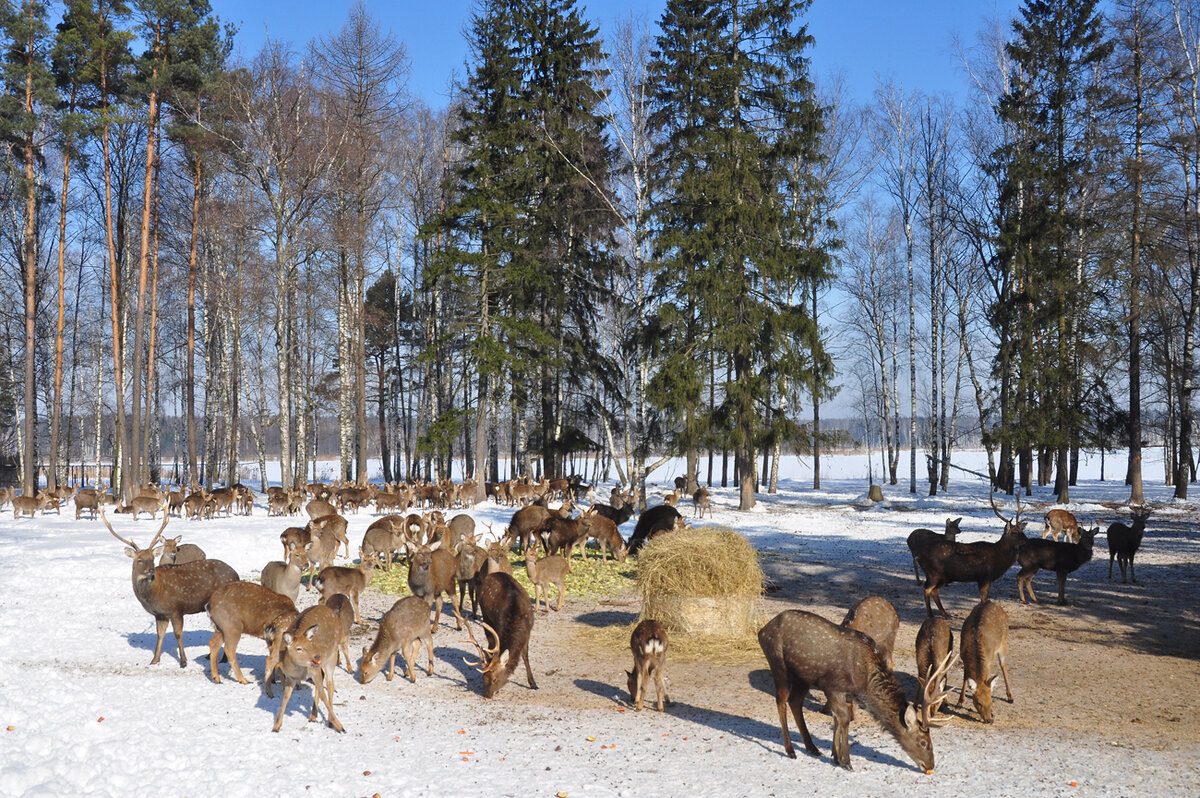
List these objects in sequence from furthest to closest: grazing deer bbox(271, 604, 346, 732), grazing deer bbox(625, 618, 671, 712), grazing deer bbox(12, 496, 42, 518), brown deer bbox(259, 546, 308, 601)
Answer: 1. grazing deer bbox(12, 496, 42, 518)
2. brown deer bbox(259, 546, 308, 601)
3. grazing deer bbox(625, 618, 671, 712)
4. grazing deer bbox(271, 604, 346, 732)

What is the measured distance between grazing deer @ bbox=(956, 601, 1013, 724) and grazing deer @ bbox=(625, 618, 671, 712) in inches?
112

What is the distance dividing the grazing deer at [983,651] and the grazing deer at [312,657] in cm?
580

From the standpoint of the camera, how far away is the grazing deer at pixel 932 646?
24.9 ft

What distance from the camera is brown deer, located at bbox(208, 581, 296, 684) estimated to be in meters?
8.17

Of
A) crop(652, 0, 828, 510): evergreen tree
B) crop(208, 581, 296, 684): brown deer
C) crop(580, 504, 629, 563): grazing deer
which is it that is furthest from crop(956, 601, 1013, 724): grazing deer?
crop(652, 0, 828, 510): evergreen tree

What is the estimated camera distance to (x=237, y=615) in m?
8.20

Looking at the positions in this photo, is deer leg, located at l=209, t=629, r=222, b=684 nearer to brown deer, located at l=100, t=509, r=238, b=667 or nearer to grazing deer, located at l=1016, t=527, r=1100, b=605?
brown deer, located at l=100, t=509, r=238, b=667

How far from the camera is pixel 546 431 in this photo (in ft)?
102

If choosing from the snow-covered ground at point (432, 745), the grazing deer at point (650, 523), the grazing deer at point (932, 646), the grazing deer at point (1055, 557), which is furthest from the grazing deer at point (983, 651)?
the grazing deer at point (650, 523)

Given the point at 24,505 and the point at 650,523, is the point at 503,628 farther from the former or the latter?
the point at 24,505

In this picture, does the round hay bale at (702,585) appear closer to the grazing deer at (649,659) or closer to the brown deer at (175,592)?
the grazing deer at (649,659)

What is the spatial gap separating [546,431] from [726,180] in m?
11.6

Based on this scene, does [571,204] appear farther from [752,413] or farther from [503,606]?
[503,606]

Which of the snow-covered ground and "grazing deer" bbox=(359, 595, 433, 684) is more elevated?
"grazing deer" bbox=(359, 595, 433, 684)
